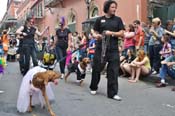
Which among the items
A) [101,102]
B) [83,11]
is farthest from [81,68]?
[83,11]

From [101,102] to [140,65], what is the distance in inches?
154

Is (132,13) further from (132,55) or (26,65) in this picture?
(26,65)

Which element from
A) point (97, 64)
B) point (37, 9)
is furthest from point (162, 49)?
point (37, 9)

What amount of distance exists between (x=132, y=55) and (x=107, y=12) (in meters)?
4.45

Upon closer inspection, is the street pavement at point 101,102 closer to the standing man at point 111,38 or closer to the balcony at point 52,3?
the standing man at point 111,38

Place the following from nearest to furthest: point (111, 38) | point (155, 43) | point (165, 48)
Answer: point (111, 38), point (165, 48), point (155, 43)

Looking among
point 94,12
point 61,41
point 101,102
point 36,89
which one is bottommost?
point 101,102

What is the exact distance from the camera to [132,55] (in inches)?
510

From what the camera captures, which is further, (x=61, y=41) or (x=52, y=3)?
(x=52, y=3)

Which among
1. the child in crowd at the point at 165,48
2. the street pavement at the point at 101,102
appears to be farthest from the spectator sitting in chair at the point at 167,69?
the child in crowd at the point at 165,48

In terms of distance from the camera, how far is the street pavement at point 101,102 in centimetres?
736

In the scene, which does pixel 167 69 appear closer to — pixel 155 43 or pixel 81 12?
pixel 155 43

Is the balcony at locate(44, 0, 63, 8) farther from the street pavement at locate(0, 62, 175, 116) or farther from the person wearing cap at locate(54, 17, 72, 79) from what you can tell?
the street pavement at locate(0, 62, 175, 116)

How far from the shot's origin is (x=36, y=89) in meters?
6.95
